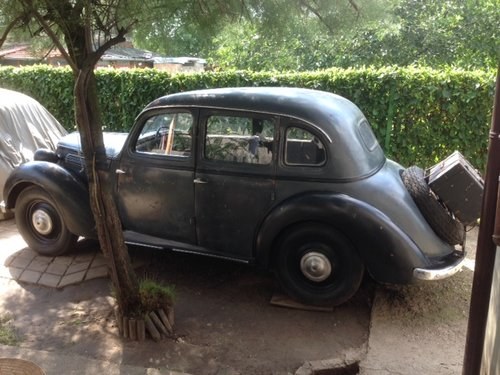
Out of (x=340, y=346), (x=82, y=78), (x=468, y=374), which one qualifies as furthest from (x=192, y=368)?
(x=82, y=78)

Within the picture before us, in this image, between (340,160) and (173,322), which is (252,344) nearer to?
(173,322)

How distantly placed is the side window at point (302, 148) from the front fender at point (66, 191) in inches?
86.0

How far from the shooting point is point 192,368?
3689 mm

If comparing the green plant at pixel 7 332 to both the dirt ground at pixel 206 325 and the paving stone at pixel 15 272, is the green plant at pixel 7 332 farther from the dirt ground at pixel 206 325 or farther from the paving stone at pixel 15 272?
the paving stone at pixel 15 272

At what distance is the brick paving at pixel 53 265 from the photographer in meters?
5.13

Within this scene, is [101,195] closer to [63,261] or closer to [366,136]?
[63,261]

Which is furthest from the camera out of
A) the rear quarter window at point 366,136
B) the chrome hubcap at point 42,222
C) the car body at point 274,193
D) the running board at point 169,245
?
the chrome hubcap at point 42,222

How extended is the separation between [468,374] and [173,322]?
232cm

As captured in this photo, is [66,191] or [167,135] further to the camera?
[66,191]

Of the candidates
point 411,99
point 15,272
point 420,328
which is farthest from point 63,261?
point 411,99

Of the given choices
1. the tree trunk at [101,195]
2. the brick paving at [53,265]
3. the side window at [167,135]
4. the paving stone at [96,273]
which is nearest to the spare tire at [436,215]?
the side window at [167,135]

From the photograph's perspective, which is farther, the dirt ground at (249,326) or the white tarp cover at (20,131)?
the white tarp cover at (20,131)

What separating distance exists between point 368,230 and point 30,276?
336 cm

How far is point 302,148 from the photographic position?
15.1 feet
